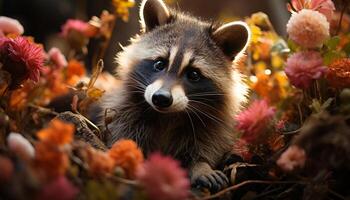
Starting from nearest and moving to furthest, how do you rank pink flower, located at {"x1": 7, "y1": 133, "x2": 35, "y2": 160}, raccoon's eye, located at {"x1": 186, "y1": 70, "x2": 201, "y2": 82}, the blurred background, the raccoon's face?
pink flower, located at {"x1": 7, "y1": 133, "x2": 35, "y2": 160} < the raccoon's face < raccoon's eye, located at {"x1": 186, "y1": 70, "x2": 201, "y2": 82} < the blurred background

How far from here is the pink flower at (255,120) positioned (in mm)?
1654

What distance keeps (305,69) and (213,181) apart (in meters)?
0.51

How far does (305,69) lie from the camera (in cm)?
178

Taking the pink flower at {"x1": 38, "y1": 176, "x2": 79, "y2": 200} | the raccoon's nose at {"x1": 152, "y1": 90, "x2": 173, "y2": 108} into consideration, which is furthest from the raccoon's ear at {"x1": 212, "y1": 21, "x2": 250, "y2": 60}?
the pink flower at {"x1": 38, "y1": 176, "x2": 79, "y2": 200}

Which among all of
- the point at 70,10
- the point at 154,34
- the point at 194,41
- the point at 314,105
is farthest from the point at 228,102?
the point at 70,10

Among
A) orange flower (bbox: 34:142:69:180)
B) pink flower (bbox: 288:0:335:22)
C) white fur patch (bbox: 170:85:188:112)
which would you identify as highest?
pink flower (bbox: 288:0:335:22)

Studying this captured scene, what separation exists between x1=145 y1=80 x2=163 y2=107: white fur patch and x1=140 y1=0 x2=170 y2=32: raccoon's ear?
17.6 inches

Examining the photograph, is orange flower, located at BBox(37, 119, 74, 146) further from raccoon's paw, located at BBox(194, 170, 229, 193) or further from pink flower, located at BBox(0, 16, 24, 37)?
pink flower, located at BBox(0, 16, 24, 37)

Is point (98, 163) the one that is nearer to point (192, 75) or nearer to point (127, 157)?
point (127, 157)

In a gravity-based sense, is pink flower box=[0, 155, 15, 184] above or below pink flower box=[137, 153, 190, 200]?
below

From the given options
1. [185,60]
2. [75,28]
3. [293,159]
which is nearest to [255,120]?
[293,159]

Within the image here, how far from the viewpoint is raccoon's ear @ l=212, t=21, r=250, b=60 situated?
2318 millimetres

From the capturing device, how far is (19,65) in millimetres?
1885

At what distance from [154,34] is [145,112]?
386 millimetres
